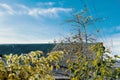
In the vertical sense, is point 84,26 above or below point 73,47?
above

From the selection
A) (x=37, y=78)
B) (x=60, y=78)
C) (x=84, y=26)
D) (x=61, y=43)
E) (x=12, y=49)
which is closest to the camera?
(x=37, y=78)

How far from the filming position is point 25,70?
152 inches

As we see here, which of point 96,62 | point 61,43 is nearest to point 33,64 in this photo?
point 96,62

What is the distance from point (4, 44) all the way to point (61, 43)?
14.1 meters

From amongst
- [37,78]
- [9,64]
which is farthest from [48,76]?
[9,64]

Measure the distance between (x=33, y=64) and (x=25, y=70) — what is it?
18 centimetres

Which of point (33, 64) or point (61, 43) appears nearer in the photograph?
point (33, 64)

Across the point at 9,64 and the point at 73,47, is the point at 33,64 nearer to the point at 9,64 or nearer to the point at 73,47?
the point at 9,64

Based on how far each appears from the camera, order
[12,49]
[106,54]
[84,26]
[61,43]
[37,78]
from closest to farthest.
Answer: [37,78] < [106,54] < [84,26] < [61,43] < [12,49]

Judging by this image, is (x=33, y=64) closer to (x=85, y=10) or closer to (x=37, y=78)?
(x=37, y=78)

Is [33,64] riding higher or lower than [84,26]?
lower

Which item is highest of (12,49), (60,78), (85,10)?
(85,10)

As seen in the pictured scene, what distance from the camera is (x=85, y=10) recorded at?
2412 cm

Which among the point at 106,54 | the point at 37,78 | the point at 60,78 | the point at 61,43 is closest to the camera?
the point at 37,78
